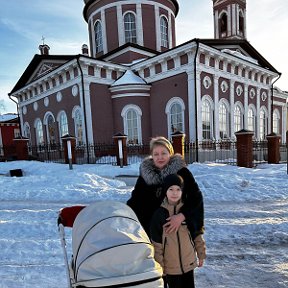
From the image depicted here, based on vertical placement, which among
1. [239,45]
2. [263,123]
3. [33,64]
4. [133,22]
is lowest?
[263,123]

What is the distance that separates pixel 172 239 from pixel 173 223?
0.15 m

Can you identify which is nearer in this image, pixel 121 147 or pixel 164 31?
pixel 121 147

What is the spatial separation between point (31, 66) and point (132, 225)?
2383 centimetres

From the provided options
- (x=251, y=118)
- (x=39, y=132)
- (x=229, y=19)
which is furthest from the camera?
(x=229, y=19)

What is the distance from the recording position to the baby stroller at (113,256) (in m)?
1.22

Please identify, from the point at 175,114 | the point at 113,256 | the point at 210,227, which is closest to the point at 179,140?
the point at 175,114

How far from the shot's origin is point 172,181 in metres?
1.93

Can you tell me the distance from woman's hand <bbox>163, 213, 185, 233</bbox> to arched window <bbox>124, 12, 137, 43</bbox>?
1996 centimetres

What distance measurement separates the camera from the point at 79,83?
1573cm

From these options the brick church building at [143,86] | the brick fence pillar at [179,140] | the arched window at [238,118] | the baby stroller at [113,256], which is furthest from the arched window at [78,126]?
the baby stroller at [113,256]

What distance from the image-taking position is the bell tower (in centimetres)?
2369

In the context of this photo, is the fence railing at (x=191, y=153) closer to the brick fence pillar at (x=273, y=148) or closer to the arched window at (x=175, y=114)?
the brick fence pillar at (x=273, y=148)

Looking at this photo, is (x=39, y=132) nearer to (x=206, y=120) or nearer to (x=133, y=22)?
(x=133, y=22)

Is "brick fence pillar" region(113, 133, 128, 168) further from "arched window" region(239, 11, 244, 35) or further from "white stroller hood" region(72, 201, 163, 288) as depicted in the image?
"arched window" region(239, 11, 244, 35)
